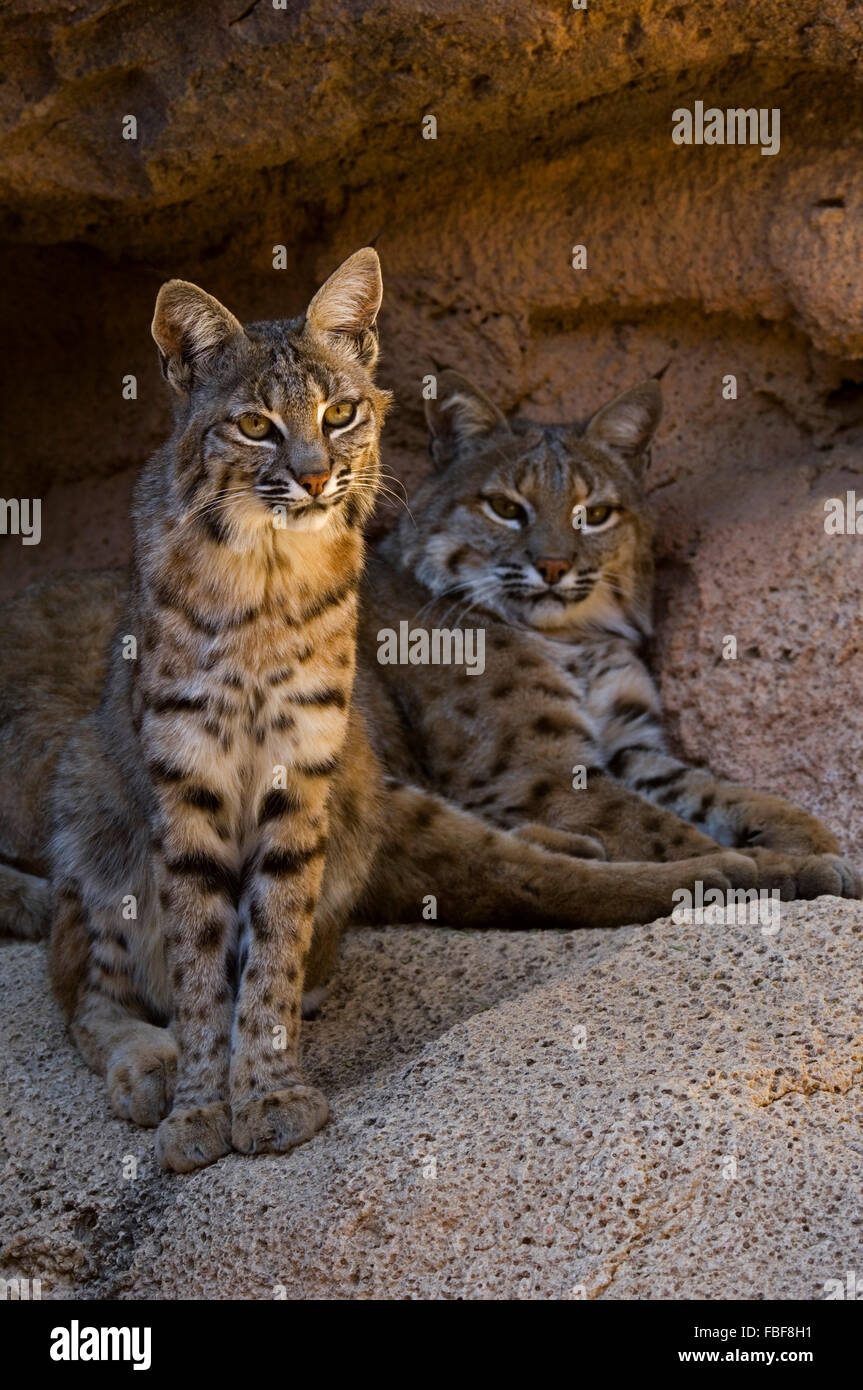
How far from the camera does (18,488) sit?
7109mm

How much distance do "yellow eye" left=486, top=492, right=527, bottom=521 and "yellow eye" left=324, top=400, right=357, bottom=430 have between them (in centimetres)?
202

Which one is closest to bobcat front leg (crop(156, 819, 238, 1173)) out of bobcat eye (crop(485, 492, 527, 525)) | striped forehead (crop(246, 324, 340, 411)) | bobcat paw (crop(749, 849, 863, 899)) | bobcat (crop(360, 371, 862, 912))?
striped forehead (crop(246, 324, 340, 411))

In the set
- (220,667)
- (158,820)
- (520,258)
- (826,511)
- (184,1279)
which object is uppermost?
(520,258)

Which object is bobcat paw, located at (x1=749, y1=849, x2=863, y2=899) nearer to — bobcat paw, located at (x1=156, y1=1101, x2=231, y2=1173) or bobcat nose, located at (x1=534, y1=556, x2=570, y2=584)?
bobcat nose, located at (x1=534, y1=556, x2=570, y2=584)

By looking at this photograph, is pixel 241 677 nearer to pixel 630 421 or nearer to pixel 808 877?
pixel 808 877

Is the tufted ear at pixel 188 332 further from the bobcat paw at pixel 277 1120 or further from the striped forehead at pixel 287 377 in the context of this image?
the bobcat paw at pixel 277 1120

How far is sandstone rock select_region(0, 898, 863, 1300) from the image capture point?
3.00 meters

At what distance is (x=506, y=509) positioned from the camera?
5.91 meters

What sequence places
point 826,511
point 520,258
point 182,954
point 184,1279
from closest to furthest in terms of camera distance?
1. point 184,1279
2. point 182,954
3. point 826,511
4. point 520,258

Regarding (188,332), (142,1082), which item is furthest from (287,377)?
(142,1082)

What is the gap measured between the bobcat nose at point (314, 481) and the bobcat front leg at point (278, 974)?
69 centimetres

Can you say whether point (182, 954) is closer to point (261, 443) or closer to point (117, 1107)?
point (117, 1107)

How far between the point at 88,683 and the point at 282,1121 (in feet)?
8.26

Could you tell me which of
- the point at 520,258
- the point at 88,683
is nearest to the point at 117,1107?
the point at 88,683
